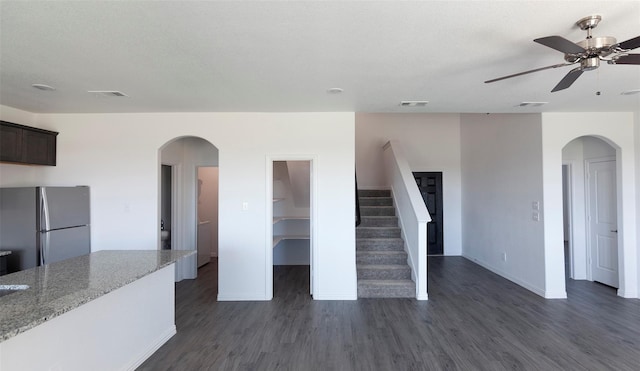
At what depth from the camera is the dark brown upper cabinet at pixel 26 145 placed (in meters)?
3.58

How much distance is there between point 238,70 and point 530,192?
4.35 meters

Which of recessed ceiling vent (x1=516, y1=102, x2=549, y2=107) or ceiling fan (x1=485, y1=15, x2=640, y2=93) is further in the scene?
recessed ceiling vent (x1=516, y1=102, x2=549, y2=107)

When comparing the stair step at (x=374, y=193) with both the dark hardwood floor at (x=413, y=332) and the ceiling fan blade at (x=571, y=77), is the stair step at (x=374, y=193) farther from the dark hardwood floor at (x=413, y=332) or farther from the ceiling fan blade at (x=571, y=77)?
the ceiling fan blade at (x=571, y=77)

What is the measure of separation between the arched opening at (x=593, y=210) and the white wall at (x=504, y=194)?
0.84 metres

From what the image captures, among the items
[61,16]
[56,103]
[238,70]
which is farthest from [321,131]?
[56,103]

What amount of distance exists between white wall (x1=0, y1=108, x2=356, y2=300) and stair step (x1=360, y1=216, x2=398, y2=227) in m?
1.22

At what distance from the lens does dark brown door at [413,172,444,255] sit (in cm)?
706

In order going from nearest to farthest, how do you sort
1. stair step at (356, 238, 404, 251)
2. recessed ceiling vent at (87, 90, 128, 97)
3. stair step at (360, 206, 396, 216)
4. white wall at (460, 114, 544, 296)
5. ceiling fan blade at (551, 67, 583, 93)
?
ceiling fan blade at (551, 67, 583, 93)
recessed ceiling vent at (87, 90, 128, 97)
white wall at (460, 114, 544, 296)
stair step at (356, 238, 404, 251)
stair step at (360, 206, 396, 216)

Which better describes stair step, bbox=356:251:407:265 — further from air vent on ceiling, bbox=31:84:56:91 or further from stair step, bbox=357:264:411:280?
air vent on ceiling, bbox=31:84:56:91

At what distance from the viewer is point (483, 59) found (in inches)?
99.7

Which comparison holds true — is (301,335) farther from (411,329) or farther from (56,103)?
(56,103)

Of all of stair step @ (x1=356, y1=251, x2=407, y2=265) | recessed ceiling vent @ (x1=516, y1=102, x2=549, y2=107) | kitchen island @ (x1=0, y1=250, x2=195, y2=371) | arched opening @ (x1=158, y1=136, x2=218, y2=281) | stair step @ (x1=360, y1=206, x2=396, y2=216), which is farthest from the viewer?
stair step @ (x1=360, y1=206, x2=396, y2=216)

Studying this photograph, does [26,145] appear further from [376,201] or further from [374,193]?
[374,193]

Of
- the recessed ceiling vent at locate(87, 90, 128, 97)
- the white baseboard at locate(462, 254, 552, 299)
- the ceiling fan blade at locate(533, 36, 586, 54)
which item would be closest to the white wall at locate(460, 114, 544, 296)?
the white baseboard at locate(462, 254, 552, 299)
